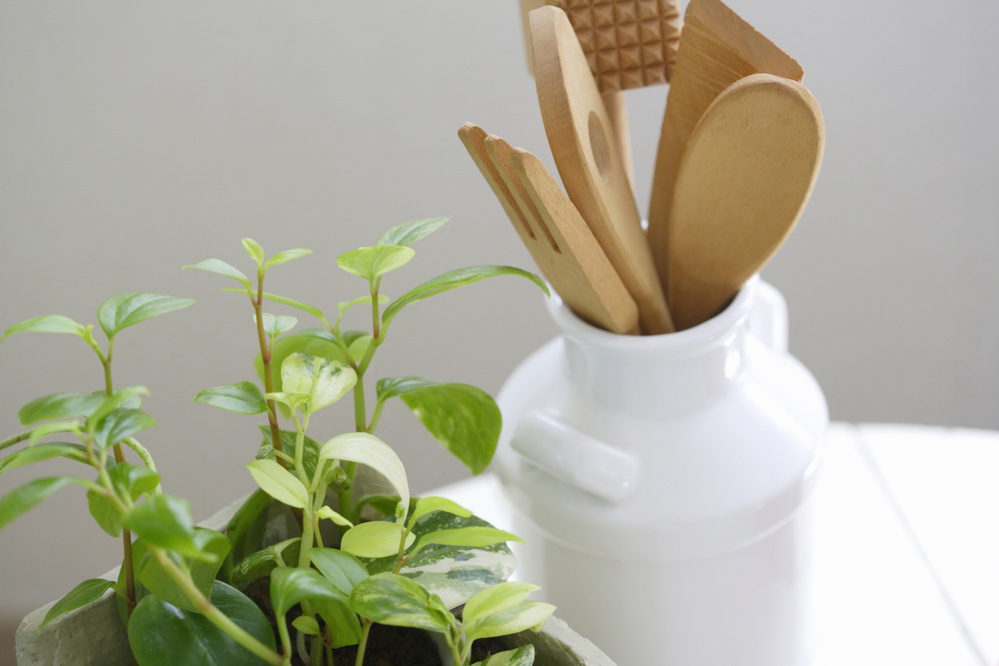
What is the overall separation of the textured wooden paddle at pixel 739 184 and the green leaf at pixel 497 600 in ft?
0.46

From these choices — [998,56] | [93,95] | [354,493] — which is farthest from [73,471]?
[998,56]

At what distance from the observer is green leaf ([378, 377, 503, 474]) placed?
0.85 feet

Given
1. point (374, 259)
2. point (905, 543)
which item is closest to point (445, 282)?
point (374, 259)

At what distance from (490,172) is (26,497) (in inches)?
6.1

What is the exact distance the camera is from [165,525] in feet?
0.46

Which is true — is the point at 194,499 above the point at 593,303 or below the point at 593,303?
below

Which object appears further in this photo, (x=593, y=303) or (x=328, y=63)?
(x=328, y=63)

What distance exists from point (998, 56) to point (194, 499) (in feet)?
2.45

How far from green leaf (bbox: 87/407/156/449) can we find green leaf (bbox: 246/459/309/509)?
3cm

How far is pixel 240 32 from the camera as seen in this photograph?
1.88 feet

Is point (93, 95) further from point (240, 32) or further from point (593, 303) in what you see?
point (593, 303)

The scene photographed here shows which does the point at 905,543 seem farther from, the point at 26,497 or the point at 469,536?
the point at 26,497

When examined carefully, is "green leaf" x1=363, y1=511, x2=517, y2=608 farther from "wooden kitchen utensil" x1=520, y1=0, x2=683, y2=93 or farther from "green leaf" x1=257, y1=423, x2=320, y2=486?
"wooden kitchen utensil" x1=520, y1=0, x2=683, y2=93

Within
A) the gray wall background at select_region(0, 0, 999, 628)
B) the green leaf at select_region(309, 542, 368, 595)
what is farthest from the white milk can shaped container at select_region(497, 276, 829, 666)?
the gray wall background at select_region(0, 0, 999, 628)
